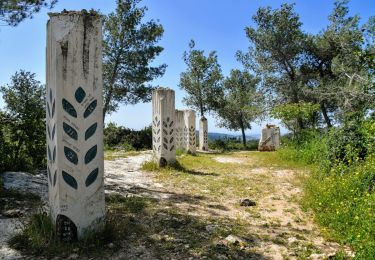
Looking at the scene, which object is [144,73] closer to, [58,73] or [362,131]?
[362,131]

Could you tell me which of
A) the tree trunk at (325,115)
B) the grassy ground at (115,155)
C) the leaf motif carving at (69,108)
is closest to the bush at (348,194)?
the leaf motif carving at (69,108)

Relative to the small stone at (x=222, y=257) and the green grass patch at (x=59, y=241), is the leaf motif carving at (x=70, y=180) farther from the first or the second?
the small stone at (x=222, y=257)

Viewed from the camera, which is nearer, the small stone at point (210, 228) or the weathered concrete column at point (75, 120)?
the weathered concrete column at point (75, 120)

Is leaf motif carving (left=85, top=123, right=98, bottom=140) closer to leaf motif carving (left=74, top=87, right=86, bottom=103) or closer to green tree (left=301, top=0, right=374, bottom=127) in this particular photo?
leaf motif carving (left=74, top=87, right=86, bottom=103)

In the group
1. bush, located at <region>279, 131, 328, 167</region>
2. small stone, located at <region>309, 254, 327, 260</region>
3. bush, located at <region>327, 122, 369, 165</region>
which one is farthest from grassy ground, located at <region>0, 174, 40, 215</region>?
bush, located at <region>279, 131, 328, 167</region>

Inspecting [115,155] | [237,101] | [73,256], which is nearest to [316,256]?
[73,256]

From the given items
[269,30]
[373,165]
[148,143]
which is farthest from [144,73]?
[373,165]

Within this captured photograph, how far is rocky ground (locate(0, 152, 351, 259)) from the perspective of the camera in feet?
13.2

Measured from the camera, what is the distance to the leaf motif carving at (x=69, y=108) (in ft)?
13.1

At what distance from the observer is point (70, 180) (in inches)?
159

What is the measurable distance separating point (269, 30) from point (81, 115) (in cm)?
2140

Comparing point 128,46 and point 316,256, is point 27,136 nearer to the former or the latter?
point 316,256

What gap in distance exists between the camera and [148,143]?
22938mm

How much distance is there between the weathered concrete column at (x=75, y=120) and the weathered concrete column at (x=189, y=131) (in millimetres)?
13526
